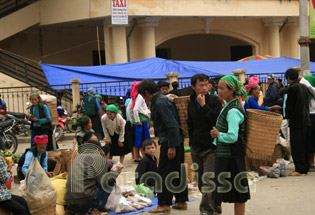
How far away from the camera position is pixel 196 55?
2955cm

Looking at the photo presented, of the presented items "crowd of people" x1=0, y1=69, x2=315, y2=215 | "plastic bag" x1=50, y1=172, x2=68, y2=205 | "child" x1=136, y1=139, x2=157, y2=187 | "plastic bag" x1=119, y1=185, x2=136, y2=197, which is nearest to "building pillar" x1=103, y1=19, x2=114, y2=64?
"crowd of people" x1=0, y1=69, x2=315, y2=215

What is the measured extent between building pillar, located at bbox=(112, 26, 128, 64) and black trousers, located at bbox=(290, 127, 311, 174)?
1404 cm

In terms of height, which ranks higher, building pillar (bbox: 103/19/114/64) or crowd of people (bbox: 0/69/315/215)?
building pillar (bbox: 103/19/114/64)

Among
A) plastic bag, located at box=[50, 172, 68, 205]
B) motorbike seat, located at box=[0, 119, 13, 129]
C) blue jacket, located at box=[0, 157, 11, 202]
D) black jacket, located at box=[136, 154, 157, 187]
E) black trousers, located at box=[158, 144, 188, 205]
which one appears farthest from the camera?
motorbike seat, located at box=[0, 119, 13, 129]

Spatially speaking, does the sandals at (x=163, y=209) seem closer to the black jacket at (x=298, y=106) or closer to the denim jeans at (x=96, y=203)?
the denim jeans at (x=96, y=203)

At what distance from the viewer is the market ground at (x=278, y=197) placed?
21.9 feet

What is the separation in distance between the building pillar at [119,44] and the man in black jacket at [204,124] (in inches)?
631

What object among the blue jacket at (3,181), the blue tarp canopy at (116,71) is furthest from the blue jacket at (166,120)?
the blue tarp canopy at (116,71)

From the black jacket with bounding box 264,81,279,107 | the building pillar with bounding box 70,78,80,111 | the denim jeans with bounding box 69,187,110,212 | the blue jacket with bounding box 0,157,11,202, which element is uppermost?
the building pillar with bounding box 70,78,80,111

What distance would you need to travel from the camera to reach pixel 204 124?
243 inches

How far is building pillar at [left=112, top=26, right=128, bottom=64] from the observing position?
71.9 ft

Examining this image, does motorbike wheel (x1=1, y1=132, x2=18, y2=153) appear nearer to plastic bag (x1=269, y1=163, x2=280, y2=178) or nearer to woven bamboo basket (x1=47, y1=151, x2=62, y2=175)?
woven bamboo basket (x1=47, y1=151, x2=62, y2=175)

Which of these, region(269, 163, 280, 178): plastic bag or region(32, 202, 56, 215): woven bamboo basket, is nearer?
region(32, 202, 56, 215): woven bamboo basket

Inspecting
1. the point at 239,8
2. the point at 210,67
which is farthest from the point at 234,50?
the point at 210,67
